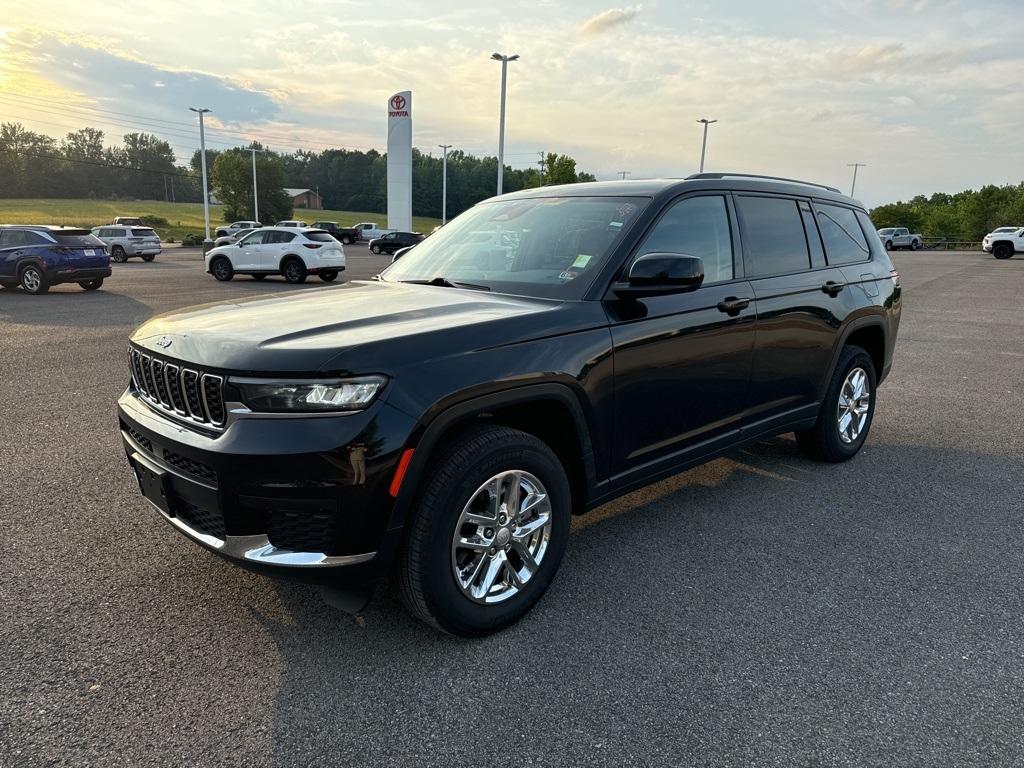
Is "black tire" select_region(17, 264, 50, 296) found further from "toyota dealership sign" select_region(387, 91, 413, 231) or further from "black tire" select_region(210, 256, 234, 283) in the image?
"toyota dealership sign" select_region(387, 91, 413, 231)

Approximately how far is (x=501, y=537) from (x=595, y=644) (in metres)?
0.57

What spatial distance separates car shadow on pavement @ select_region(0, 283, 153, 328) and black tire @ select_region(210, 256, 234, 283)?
3.73 metres

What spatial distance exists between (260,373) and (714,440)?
2411mm

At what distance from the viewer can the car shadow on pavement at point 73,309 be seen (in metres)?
→ 11.9

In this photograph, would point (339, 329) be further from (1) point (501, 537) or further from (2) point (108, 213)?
(2) point (108, 213)

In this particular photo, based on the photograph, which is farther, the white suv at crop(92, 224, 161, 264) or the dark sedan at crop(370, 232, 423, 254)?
the dark sedan at crop(370, 232, 423, 254)

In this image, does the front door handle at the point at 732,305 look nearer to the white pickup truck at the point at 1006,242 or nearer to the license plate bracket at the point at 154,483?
the license plate bracket at the point at 154,483

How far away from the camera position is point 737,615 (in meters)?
3.05

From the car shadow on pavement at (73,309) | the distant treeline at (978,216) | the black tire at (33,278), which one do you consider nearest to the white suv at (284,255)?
the car shadow on pavement at (73,309)

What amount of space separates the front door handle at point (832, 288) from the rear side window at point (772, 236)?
0.19 metres

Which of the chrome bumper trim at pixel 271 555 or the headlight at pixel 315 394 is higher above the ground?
the headlight at pixel 315 394

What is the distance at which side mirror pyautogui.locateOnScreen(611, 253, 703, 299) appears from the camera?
9.98ft

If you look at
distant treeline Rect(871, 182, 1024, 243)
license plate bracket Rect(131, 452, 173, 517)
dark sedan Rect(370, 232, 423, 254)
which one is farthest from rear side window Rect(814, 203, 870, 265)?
distant treeline Rect(871, 182, 1024, 243)

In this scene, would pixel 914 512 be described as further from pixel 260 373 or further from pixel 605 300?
pixel 260 373
